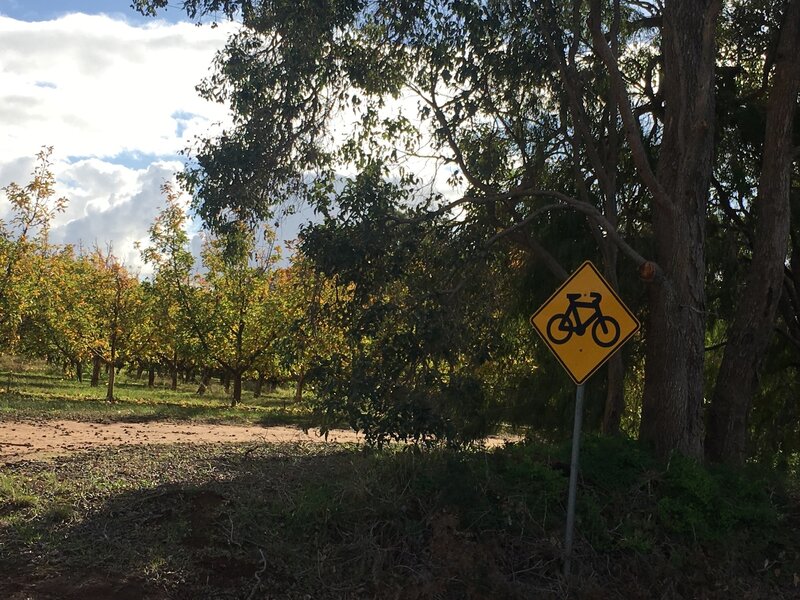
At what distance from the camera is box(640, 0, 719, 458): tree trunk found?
10.7 m

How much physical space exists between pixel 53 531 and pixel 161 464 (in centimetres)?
289

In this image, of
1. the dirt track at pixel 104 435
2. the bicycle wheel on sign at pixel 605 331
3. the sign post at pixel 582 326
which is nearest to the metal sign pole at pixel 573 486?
the sign post at pixel 582 326

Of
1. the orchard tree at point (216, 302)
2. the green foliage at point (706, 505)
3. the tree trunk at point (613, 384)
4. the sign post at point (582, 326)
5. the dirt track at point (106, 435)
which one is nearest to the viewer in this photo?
the sign post at point (582, 326)

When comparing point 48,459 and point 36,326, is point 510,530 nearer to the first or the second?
point 48,459

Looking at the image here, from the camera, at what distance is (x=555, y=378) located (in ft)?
45.3

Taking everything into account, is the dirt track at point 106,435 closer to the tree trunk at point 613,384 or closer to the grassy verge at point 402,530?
the grassy verge at point 402,530

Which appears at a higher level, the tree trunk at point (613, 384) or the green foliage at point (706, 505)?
the tree trunk at point (613, 384)

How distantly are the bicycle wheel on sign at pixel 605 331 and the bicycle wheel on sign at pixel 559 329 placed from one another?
0.25 m

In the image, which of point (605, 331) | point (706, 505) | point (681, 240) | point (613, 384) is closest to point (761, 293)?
point (681, 240)

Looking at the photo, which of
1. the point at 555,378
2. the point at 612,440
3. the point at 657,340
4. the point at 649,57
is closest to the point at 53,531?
the point at 612,440

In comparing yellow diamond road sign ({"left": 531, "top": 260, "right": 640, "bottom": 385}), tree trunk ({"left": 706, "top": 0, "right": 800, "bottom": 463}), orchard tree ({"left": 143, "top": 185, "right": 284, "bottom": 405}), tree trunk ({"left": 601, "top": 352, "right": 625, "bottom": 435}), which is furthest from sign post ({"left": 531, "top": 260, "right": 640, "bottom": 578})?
orchard tree ({"left": 143, "top": 185, "right": 284, "bottom": 405})

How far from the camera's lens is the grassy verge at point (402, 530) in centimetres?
721

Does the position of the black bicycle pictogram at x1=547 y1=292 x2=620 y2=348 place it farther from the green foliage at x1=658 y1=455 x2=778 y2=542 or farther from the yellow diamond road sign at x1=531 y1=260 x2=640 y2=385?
the green foliage at x1=658 y1=455 x2=778 y2=542

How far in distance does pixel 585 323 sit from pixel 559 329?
0.26m
